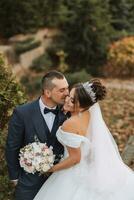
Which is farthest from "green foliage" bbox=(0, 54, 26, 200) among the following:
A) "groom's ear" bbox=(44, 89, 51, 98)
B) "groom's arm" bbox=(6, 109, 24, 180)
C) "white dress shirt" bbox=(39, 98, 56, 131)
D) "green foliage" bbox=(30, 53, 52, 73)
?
"green foliage" bbox=(30, 53, 52, 73)

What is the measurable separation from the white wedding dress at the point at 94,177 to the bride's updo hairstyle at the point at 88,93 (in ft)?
0.66

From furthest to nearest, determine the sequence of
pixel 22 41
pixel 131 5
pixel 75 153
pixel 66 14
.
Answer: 1. pixel 131 5
2. pixel 66 14
3. pixel 22 41
4. pixel 75 153

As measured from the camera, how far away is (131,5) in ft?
59.7

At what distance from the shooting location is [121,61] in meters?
14.9

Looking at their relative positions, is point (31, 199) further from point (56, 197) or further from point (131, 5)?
point (131, 5)

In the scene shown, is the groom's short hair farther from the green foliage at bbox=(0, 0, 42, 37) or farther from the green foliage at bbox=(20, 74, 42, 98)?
the green foliage at bbox=(0, 0, 42, 37)

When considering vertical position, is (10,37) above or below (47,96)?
below

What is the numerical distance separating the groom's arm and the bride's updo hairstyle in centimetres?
55

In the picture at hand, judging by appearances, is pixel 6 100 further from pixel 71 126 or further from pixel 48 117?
pixel 71 126

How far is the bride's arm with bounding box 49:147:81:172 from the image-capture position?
4.57 metres

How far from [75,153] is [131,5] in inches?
561

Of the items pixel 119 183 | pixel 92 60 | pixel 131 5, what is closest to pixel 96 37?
pixel 92 60

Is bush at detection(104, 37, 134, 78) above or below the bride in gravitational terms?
below

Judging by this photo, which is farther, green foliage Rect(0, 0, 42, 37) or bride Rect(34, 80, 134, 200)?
green foliage Rect(0, 0, 42, 37)
